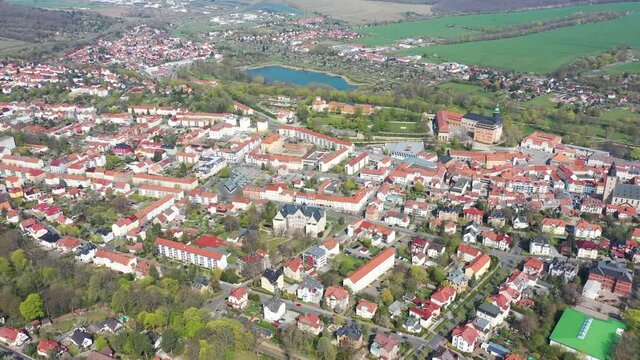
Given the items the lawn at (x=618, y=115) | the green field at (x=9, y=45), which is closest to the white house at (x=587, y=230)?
the lawn at (x=618, y=115)

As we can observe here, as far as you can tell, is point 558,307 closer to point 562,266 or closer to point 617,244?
point 562,266

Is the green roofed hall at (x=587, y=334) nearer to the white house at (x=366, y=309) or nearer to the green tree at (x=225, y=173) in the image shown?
the white house at (x=366, y=309)

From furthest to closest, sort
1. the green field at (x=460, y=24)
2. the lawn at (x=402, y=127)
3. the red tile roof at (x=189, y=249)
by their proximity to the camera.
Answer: the green field at (x=460, y=24)
the lawn at (x=402, y=127)
the red tile roof at (x=189, y=249)

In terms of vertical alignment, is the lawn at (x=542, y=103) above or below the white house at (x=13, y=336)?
above

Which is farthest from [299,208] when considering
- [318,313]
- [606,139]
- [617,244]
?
[606,139]

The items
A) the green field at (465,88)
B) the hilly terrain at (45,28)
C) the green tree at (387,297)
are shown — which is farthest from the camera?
the hilly terrain at (45,28)

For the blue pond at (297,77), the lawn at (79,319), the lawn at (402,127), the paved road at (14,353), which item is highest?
the blue pond at (297,77)

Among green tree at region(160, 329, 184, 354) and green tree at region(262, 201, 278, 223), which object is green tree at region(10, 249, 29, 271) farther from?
green tree at region(262, 201, 278, 223)
